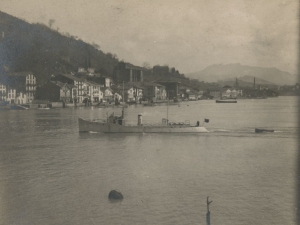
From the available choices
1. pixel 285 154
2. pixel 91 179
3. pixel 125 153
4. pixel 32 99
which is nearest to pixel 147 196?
pixel 91 179

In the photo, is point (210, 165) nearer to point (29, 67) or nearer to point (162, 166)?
point (162, 166)

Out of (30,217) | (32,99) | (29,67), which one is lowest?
(30,217)

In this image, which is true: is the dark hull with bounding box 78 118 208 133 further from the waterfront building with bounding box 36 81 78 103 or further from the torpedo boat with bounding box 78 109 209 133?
the waterfront building with bounding box 36 81 78 103

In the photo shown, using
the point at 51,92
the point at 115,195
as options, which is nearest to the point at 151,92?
the point at 51,92

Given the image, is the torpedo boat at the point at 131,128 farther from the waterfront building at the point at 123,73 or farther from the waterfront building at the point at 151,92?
the waterfront building at the point at 123,73

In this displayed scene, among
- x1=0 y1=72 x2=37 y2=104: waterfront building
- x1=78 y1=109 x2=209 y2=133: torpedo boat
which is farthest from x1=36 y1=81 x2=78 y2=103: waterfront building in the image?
x1=78 y1=109 x2=209 y2=133: torpedo boat

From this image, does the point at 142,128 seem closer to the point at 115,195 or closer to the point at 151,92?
the point at 115,195
